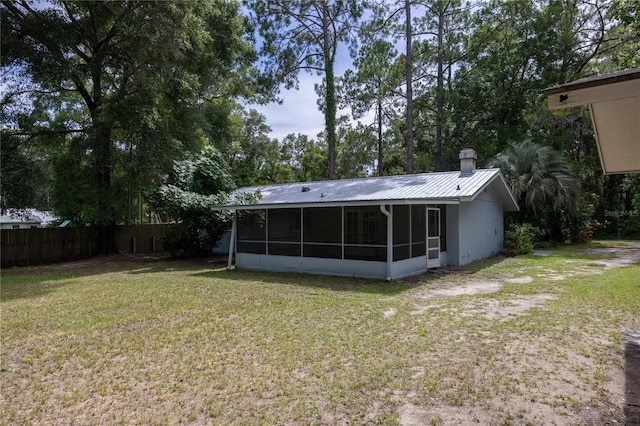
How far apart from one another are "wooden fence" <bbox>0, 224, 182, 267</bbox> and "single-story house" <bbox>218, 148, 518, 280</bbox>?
18.1 ft

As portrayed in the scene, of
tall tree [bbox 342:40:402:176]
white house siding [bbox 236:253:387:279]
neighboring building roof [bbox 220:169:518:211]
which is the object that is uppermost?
tall tree [bbox 342:40:402:176]

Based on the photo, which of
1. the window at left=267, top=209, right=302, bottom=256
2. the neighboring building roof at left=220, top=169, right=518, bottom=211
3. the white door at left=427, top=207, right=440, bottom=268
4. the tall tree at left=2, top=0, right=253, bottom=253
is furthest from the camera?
the tall tree at left=2, top=0, right=253, bottom=253

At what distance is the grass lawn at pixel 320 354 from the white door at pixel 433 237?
2.76 m

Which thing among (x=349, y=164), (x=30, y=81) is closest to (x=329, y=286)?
(x=30, y=81)

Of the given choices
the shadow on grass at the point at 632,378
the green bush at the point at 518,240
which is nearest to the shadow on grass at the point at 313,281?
the shadow on grass at the point at 632,378

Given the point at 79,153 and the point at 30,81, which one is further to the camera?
the point at 79,153

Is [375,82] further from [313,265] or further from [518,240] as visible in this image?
[313,265]

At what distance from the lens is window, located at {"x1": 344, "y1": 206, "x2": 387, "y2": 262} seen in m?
10.7

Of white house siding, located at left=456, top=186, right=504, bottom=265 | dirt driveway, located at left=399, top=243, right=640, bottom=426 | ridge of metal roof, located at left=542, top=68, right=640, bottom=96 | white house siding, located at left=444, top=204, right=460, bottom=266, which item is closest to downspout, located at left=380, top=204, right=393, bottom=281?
dirt driveway, located at left=399, top=243, right=640, bottom=426

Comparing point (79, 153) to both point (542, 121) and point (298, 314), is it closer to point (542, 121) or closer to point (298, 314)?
point (298, 314)

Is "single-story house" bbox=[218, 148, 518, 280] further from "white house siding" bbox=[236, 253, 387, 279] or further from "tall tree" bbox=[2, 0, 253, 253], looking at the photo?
"tall tree" bbox=[2, 0, 253, 253]

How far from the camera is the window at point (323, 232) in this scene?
448 inches

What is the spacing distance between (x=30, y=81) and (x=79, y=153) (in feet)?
9.81

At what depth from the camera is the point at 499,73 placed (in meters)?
25.3
